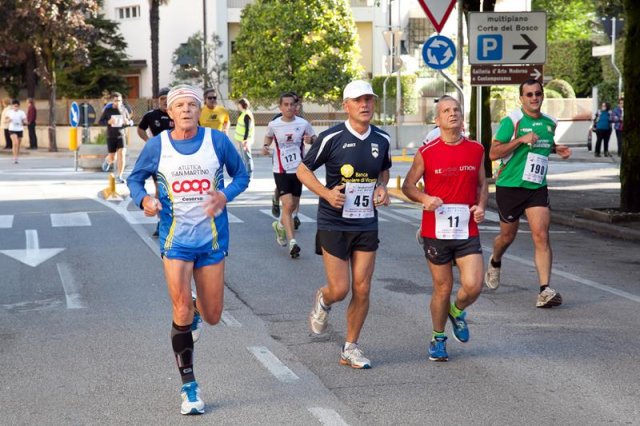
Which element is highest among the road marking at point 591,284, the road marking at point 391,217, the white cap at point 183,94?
the white cap at point 183,94

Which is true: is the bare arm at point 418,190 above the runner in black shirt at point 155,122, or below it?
below

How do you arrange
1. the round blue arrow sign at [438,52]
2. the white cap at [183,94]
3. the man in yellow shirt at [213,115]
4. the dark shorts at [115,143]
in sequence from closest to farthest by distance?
the white cap at [183,94], the man in yellow shirt at [213,115], the round blue arrow sign at [438,52], the dark shorts at [115,143]

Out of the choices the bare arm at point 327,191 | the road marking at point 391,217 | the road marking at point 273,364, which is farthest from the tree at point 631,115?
the bare arm at point 327,191

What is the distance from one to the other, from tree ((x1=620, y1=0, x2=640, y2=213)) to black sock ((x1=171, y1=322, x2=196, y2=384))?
11.8m

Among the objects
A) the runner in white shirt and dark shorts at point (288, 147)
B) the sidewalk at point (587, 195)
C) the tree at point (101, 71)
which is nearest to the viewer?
the runner in white shirt and dark shorts at point (288, 147)

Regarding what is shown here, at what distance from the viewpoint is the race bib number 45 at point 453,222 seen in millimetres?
8023

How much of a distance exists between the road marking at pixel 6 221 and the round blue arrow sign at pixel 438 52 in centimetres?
773

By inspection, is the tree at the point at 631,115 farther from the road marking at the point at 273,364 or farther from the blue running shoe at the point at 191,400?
the blue running shoe at the point at 191,400

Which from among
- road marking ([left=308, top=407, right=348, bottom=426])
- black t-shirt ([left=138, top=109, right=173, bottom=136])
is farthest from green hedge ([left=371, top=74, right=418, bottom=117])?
road marking ([left=308, top=407, right=348, bottom=426])

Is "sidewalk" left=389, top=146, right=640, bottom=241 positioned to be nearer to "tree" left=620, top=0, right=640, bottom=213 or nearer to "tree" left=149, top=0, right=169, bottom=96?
"tree" left=620, top=0, right=640, bottom=213

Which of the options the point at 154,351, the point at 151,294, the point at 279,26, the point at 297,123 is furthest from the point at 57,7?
the point at 154,351

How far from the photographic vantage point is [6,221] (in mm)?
17922

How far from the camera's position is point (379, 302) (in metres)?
10.5

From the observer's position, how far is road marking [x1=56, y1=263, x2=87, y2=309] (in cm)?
1056
